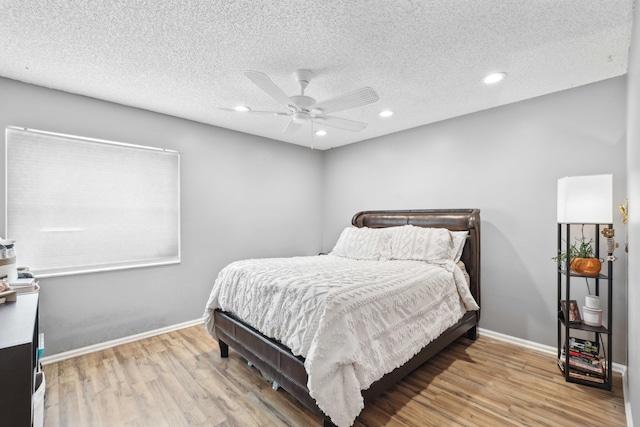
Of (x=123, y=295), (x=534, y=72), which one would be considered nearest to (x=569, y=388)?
(x=534, y=72)

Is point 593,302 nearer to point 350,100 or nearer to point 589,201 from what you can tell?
point 589,201

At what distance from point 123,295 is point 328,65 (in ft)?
10.2

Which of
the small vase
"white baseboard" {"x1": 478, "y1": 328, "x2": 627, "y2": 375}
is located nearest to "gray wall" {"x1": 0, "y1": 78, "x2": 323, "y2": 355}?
"white baseboard" {"x1": 478, "y1": 328, "x2": 627, "y2": 375}

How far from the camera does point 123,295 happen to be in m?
3.15

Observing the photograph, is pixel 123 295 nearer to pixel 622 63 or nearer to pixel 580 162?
pixel 580 162

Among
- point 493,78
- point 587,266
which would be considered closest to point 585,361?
point 587,266

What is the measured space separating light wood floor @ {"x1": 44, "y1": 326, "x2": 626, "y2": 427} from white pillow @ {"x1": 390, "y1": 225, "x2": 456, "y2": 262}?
99 centimetres

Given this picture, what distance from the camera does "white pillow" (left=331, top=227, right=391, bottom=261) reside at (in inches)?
140

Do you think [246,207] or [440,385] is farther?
[246,207]

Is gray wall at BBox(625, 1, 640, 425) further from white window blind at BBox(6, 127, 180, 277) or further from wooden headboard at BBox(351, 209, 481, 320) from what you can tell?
white window blind at BBox(6, 127, 180, 277)

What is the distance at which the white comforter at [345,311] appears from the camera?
1.69m

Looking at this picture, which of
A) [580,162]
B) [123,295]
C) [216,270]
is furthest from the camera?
[216,270]

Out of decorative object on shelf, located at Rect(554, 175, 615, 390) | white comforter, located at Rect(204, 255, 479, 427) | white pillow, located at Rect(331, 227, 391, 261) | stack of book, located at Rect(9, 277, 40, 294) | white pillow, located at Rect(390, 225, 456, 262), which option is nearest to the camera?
A: white comforter, located at Rect(204, 255, 479, 427)

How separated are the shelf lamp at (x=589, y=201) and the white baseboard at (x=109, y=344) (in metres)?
4.04
